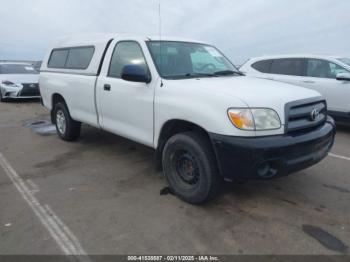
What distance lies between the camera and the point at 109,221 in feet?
10.8

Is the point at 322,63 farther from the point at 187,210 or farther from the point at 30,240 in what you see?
the point at 30,240

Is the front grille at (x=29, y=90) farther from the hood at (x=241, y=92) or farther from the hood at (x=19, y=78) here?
the hood at (x=241, y=92)

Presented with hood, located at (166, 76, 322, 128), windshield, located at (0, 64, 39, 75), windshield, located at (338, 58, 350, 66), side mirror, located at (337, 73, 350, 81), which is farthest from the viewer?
windshield, located at (0, 64, 39, 75)

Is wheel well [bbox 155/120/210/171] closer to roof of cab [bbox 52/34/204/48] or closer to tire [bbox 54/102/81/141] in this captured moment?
roof of cab [bbox 52/34/204/48]

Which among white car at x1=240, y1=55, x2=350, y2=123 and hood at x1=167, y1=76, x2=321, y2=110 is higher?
hood at x1=167, y1=76, x2=321, y2=110

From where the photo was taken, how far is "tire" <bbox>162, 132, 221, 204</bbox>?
331cm

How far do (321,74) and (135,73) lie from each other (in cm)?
507

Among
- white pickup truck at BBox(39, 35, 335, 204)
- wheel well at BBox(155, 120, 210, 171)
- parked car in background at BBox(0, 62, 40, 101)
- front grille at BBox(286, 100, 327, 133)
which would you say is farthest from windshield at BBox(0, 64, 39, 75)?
front grille at BBox(286, 100, 327, 133)

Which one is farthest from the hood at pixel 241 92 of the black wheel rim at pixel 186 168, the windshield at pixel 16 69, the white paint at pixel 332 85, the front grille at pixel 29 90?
the windshield at pixel 16 69

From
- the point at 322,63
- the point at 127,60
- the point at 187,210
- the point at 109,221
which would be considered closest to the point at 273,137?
the point at 187,210

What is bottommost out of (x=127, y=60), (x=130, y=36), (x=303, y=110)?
(x=303, y=110)

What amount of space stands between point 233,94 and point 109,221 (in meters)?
1.77

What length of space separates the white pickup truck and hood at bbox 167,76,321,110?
1 cm

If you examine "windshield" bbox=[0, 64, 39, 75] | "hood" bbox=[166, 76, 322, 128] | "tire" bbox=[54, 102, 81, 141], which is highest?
"hood" bbox=[166, 76, 322, 128]
